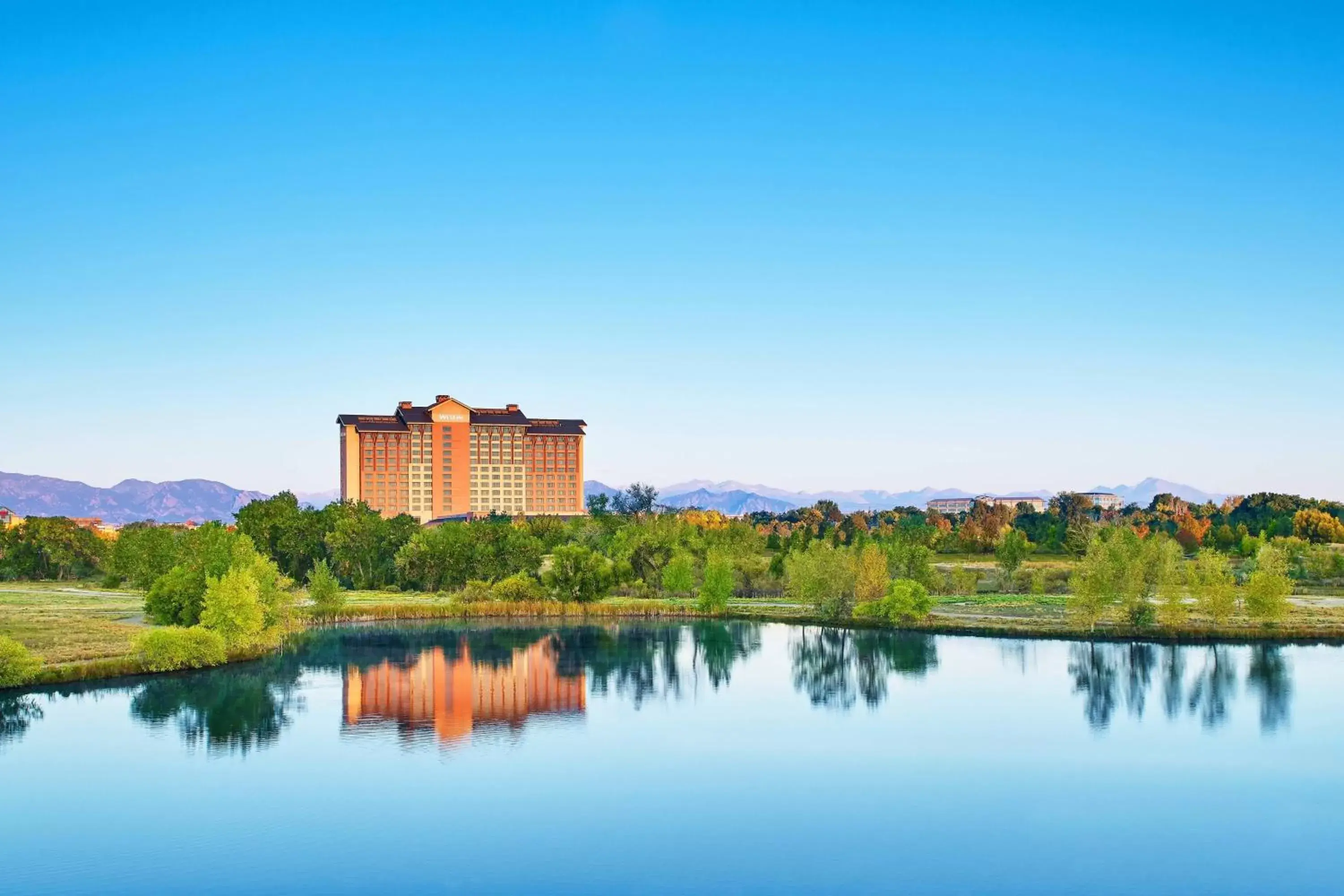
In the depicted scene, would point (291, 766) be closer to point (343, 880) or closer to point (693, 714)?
point (343, 880)

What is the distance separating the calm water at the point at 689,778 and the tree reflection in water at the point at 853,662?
1.39ft

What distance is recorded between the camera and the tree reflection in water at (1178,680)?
4669 centimetres

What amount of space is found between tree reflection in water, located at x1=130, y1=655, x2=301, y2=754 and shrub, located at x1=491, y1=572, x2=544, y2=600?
28954 millimetres

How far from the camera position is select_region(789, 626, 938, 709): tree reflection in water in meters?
52.5

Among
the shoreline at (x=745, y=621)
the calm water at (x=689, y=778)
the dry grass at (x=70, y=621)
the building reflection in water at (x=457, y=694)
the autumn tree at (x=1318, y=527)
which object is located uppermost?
the autumn tree at (x=1318, y=527)

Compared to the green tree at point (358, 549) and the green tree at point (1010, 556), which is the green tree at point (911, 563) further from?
the green tree at point (358, 549)

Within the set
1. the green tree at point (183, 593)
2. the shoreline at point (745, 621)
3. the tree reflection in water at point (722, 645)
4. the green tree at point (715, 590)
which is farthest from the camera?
the green tree at point (715, 590)

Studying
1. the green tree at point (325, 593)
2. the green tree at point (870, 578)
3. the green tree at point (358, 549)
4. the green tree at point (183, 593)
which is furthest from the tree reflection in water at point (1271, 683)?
the green tree at point (358, 549)

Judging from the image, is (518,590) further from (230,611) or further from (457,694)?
(457,694)

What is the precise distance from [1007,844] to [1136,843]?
11.0 feet

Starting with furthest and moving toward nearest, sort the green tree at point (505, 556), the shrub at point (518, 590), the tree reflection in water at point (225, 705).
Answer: the green tree at point (505, 556) < the shrub at point (518, 590) < the tree reflection in water at point (225, 705)

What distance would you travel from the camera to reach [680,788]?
118 feet

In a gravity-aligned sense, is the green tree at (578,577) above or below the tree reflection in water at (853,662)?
above

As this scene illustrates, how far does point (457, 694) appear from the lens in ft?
167
